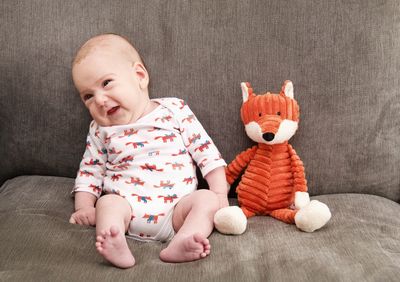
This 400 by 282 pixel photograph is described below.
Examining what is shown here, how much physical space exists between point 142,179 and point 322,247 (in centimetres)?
49

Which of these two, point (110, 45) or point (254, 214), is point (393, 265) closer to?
point (254, 214)

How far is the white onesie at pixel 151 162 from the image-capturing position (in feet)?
4.07

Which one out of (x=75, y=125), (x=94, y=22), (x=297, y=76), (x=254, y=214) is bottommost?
(x=254, y=214)

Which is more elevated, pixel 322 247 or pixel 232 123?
pixel 232 123

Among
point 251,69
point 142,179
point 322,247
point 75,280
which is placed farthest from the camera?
point 251,69

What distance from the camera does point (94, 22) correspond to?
145 cm

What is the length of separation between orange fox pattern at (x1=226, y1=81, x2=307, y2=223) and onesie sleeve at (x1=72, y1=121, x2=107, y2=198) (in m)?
0.39

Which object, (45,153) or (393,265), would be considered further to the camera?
(45,153)

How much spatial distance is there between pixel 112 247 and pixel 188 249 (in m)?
0.16

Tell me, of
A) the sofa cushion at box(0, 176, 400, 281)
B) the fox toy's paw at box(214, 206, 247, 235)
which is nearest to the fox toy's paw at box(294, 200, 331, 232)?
the sofa cushion at box(0, 176, 400, 281)

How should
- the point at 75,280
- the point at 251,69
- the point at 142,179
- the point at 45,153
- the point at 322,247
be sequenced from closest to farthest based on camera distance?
the point at 75,280 → the point at 322,247 → the point at 142,179 → the point at 251,69 → the point at 45,153

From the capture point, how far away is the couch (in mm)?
1360

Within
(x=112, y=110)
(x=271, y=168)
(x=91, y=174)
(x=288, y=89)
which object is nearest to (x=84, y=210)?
(x=91, y=174)

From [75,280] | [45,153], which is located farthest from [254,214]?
[45,153]
